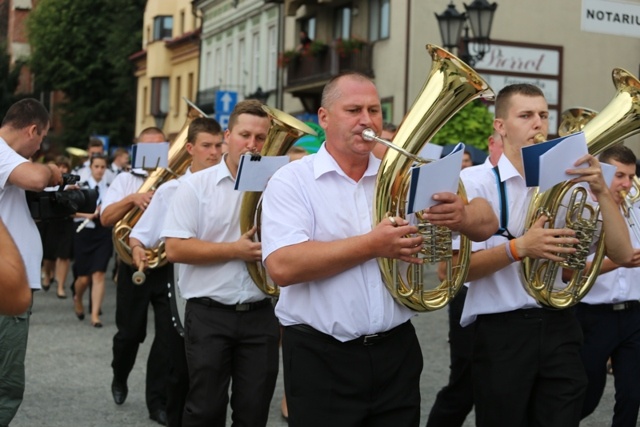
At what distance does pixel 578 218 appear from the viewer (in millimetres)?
5617

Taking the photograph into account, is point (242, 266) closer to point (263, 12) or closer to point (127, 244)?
point (127, 244)

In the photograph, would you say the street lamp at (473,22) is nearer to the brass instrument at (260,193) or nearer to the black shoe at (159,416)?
the black shoe at (159,416)

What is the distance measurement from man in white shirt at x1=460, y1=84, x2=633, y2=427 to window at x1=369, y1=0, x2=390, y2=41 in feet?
82.1

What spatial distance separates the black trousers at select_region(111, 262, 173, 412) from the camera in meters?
8.87

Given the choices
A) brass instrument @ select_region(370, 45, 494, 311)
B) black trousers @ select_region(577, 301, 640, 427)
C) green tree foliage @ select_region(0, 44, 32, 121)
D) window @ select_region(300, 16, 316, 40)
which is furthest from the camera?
green tree foliage @ select_region(0, 44, 32, 121)

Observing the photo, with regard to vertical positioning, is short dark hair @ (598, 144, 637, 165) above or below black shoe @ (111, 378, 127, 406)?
above

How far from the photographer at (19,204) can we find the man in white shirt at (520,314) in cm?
245

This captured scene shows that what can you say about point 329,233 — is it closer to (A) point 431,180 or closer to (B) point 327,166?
(B) point 327,166

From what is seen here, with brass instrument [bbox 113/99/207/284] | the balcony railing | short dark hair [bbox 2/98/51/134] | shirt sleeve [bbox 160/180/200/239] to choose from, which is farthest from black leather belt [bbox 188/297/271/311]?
the balcony railing

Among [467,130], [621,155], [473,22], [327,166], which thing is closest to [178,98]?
[467,130]

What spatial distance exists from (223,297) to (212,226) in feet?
1.35

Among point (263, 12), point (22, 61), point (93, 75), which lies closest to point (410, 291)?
point (263, 12)

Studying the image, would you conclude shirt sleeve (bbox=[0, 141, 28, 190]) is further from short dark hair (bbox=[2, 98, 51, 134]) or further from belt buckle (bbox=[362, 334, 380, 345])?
belt buckle (bbox=[362, 334, 380, 345])

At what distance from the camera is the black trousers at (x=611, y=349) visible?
7.35 m
